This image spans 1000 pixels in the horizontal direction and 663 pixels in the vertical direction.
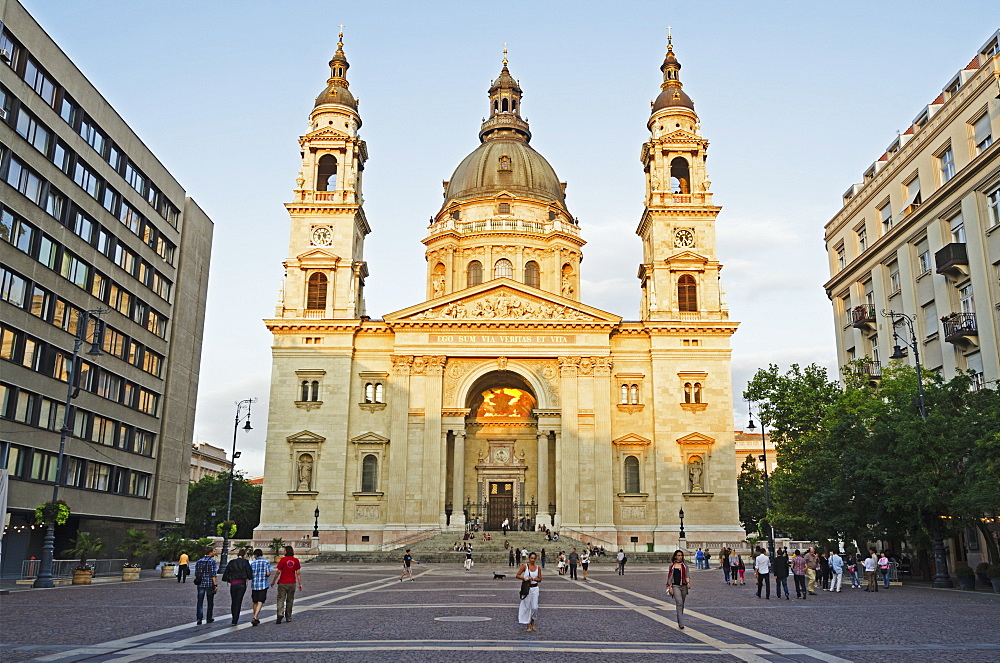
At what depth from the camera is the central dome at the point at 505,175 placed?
75.3 m

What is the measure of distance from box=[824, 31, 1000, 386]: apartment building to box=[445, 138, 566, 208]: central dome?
94.0 feet

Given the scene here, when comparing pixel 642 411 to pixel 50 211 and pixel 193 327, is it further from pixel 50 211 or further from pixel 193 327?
pixel 50 211

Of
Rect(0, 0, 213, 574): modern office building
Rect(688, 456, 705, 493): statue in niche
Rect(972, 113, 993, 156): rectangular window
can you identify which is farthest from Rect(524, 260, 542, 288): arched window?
Rect(972, 113, 993, 156): rectangular window

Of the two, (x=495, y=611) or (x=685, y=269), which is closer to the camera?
(x=495, y=611)

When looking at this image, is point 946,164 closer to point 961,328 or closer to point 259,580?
point 961,328

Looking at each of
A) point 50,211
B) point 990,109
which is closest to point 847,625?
point 990,109

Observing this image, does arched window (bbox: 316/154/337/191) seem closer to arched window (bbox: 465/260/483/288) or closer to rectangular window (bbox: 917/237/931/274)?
arched window (bbox: 465/260/483/288)

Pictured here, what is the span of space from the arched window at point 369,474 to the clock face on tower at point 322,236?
15.5 metres

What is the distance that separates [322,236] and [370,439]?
15092 millimetres

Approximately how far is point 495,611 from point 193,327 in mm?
41212

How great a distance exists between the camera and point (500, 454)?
6338cm

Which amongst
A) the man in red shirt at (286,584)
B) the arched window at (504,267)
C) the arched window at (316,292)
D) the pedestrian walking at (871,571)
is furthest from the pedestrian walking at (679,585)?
the arched window at (504,267)

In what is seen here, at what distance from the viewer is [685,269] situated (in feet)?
203

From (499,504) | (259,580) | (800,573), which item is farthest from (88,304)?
(800,573)
